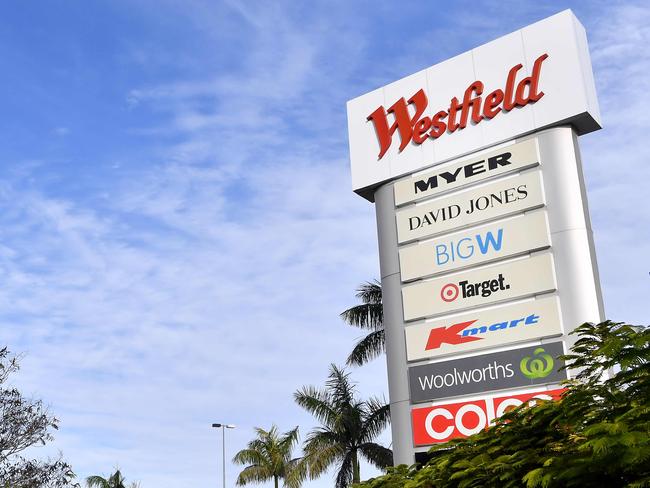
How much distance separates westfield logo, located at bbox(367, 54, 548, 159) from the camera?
2244cm

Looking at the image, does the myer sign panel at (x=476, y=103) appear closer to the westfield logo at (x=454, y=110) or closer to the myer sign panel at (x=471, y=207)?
the westfield logo at (x=454, y=110)

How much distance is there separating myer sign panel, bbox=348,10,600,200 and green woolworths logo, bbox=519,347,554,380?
5783 millimetres

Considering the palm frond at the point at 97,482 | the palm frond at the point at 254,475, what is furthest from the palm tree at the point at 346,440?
the palm frond at the point at 97,482

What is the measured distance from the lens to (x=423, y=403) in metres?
22.4

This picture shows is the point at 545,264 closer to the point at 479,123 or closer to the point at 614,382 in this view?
the point at 479,123

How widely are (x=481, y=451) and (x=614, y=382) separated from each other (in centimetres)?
217

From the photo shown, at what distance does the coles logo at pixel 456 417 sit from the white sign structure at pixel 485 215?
0.04 metres

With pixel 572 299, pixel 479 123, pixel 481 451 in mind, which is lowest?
pixel 481 451

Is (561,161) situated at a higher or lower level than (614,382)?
higher

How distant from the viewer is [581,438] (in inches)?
327

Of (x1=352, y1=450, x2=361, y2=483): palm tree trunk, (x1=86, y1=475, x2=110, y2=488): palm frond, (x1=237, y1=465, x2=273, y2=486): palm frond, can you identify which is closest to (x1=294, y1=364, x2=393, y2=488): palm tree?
(x1=352, y1=450, x2=361, y2=483): palm tree trunk

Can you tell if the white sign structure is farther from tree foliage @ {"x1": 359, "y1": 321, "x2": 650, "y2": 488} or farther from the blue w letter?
tree foliage @ {"x1": 359, "y1": 321, "x2": 650, "y2": 488}

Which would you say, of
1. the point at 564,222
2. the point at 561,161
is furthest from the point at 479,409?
the point at 561,161

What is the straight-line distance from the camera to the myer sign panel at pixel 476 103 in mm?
21891
